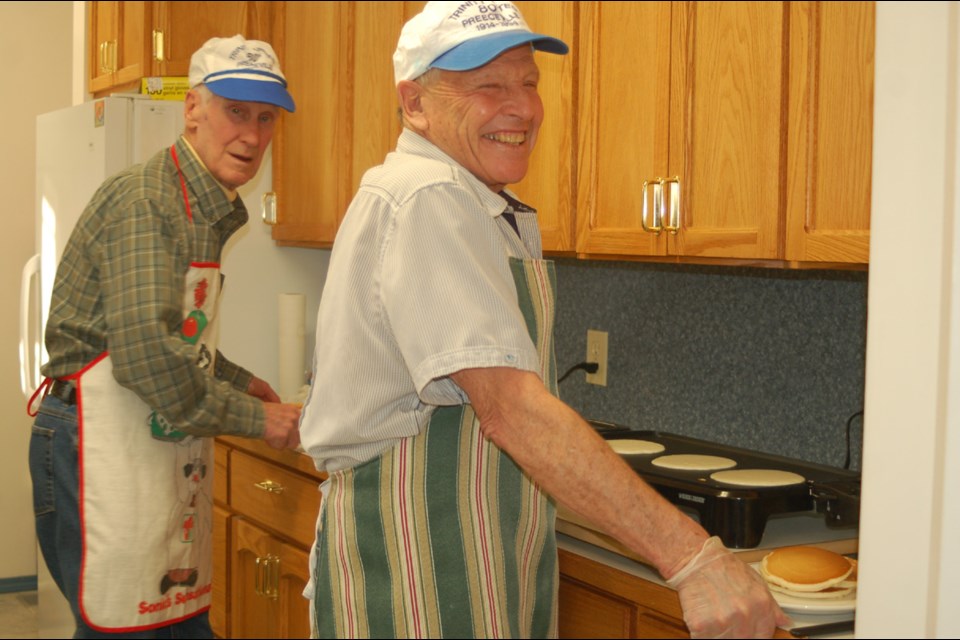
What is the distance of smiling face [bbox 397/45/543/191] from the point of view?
128 centimetres

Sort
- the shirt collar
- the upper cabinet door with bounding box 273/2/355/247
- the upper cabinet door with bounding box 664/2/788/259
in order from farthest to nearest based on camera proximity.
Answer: the upper cabinet door with bounding box 273/2/355/247 → the shirt collar → the upper cabinet door with bounding box 664/2/788/259

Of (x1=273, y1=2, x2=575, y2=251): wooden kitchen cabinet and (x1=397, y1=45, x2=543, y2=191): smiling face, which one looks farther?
(x1=273, y1=2, x2=575, y2=251): wooden kitchen cabinet

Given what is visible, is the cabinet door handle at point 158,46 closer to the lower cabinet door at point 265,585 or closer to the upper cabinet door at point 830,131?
the lower cabinet door at point 265,585

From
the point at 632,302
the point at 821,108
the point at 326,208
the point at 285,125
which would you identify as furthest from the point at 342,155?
the point at 821,108

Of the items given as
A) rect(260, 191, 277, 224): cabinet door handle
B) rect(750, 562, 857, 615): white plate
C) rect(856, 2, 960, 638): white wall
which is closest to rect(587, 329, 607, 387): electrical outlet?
rect(260, 191, 277, 224): cabinet door handle

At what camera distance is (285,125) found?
9.34 feet

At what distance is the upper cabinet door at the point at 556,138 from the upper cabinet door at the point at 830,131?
0.48 meters

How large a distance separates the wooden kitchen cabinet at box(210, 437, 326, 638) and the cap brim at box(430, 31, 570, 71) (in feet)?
3.84

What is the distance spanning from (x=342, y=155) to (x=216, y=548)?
101cm

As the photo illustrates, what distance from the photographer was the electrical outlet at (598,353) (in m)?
2.35

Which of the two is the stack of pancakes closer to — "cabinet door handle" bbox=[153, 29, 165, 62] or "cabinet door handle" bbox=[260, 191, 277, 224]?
"cabinet door handle" bbox=[260, 191, 277, 224]

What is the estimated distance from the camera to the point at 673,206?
173cm

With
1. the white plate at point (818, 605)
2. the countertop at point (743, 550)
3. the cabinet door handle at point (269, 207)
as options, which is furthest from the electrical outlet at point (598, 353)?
the white plate at point (818, 605)

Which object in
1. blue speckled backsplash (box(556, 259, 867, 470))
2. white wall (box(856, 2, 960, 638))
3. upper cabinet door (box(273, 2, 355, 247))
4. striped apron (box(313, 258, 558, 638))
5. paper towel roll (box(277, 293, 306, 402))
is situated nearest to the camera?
white wall (box(856, 2, 960, 638))
